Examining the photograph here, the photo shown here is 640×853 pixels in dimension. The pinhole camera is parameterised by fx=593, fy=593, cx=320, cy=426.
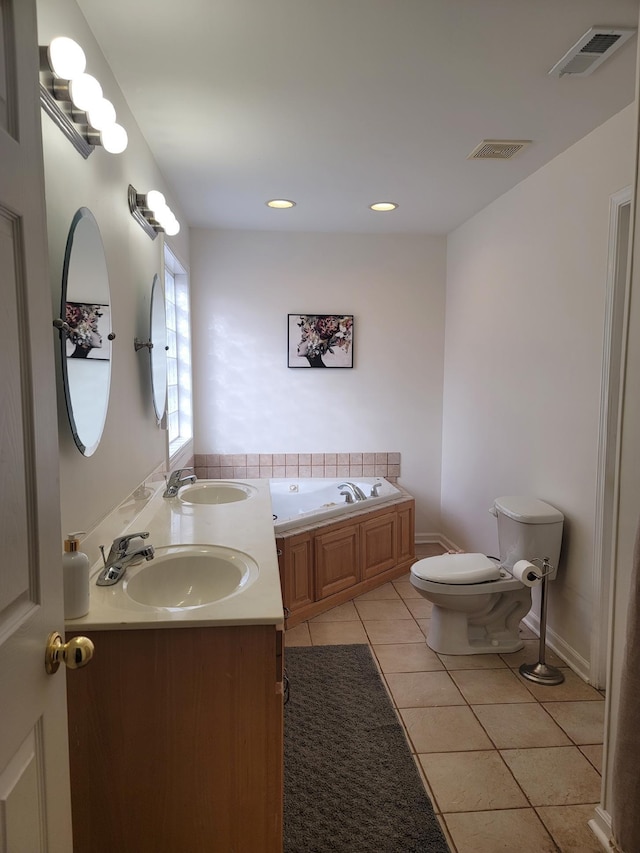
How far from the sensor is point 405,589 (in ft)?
13.0

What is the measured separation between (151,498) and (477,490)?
231 cm

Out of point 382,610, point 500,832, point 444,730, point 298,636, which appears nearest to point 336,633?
point 298,636

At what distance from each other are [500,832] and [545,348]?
7.14 feet

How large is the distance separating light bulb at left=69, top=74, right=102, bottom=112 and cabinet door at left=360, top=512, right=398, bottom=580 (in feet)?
9.38

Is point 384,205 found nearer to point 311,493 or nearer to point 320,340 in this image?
point 320,340

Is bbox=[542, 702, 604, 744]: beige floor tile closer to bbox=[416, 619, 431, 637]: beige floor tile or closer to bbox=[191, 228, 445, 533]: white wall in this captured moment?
bbox=[416, 619, 431, 637]: beige floor tile

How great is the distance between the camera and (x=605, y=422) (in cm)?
258

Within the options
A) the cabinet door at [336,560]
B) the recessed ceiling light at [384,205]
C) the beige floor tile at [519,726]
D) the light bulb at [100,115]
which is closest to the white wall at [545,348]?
the beige floor tile at [519,726]

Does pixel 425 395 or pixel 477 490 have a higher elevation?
pixel 425 395

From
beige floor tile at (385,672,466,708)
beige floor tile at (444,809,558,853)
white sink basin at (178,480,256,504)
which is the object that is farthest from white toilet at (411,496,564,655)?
beige floor tile at (444,809,558,853)

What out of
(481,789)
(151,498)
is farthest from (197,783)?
(151,498)

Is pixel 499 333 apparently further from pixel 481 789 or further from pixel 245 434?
pixel 481 789

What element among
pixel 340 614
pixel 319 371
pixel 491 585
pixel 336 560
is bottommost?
pixel 340 614

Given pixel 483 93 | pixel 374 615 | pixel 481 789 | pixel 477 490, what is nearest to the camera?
pixel 481 789
